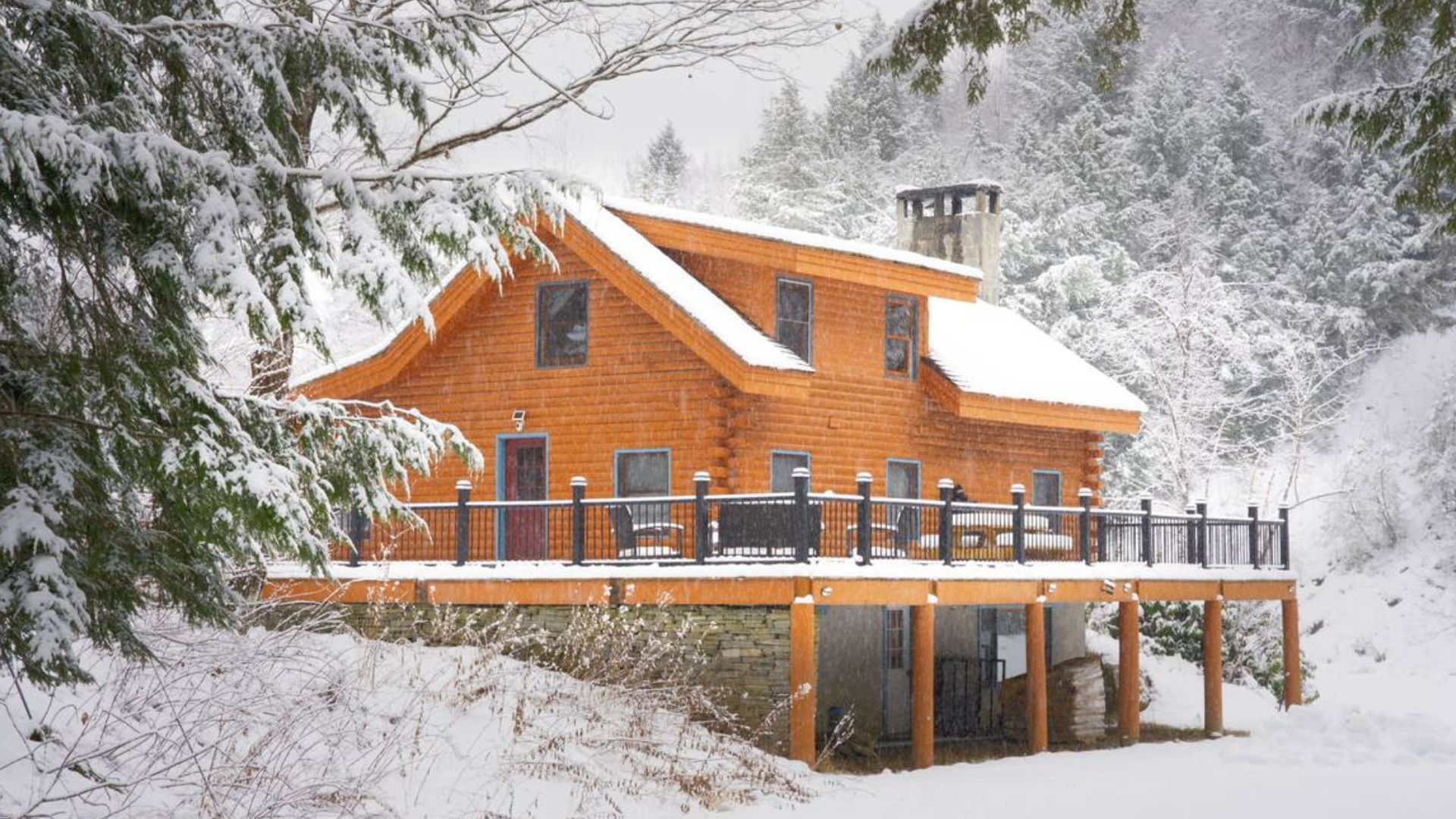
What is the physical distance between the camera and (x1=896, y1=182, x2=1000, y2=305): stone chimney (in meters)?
32.4

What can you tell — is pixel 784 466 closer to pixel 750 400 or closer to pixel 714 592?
pixel 750 400

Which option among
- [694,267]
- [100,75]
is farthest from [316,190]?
[694,267]

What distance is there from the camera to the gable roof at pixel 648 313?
20.8m

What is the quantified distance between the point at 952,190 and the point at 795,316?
33.3 feet

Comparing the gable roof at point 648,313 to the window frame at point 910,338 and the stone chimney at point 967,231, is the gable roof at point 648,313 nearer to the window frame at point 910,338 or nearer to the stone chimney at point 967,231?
the window frame at point 910,338

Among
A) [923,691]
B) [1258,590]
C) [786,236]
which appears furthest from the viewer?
[1258,590]

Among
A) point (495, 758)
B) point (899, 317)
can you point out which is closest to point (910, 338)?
point (899, 317)

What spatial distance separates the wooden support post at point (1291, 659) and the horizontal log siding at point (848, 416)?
5082mm

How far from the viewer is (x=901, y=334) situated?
2500 centimetres

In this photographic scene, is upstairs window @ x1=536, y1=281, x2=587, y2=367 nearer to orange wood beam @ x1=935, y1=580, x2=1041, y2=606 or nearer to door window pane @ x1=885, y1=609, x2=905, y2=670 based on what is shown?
door window pane @ x1=885, y1=609, x2=905, y2=670

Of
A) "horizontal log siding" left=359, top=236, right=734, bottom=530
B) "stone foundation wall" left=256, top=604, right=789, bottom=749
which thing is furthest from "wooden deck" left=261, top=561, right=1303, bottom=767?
"horizontal log siding" left=359, top=236, right=734, bottom=530

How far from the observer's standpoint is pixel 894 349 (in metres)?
24.9

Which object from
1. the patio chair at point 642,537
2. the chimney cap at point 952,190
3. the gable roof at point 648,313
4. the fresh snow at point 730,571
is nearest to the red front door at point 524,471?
the gable roof at point 648,313

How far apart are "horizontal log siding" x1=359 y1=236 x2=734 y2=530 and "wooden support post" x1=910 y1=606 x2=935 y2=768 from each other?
347cm
